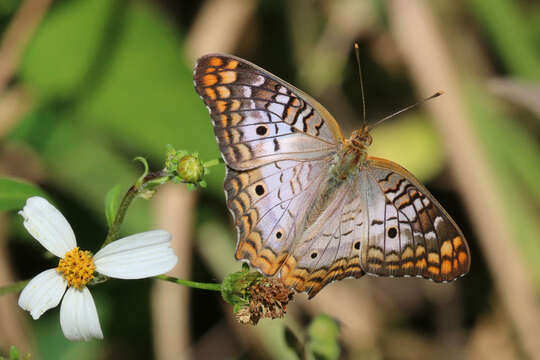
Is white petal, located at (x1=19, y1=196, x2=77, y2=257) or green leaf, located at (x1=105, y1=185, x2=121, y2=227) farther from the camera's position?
green leaf, located at (x1=105, y1=185, x2=121, y2=227)

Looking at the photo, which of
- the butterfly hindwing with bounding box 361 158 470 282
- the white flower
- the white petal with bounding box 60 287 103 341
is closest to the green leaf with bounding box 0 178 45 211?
the white flower

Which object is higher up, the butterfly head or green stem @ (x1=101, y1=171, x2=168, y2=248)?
the butterfly head

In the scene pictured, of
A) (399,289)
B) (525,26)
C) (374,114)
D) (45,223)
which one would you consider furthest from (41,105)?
(525,26)

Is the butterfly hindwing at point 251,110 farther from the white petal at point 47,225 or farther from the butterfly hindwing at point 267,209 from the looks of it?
the white petal at point 47,225

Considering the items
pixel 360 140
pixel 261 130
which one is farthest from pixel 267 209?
pixel 360 140

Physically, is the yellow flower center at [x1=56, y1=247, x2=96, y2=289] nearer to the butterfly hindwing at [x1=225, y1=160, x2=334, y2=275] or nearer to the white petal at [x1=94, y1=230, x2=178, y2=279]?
the white petal at [x1=94, y1=230, x2=178, y2=279]

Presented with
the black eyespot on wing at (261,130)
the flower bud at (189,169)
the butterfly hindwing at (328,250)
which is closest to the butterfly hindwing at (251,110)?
the black eyespot on wing at (261,130)

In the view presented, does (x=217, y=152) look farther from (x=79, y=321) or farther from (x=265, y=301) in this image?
(x=79, y=321)

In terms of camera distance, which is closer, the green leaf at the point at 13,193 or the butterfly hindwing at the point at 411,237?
the green leaf at the point at 13,193
